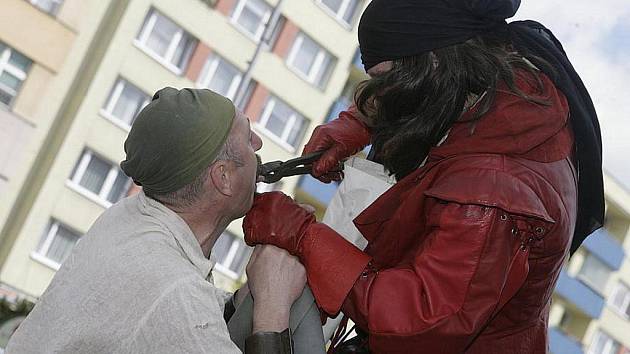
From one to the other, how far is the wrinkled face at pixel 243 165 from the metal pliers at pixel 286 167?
0.07 metres

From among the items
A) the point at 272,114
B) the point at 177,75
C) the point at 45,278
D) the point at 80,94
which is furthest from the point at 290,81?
the point at 45,278

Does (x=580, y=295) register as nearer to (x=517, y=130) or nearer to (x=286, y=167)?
(x=286, y=167)

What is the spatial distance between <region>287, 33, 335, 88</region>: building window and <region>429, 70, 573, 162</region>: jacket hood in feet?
37.6

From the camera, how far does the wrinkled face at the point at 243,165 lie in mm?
1480

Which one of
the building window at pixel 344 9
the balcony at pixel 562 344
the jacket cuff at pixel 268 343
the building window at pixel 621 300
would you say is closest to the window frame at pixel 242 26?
the building window at pixel 344 9

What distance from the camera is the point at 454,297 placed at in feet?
4.22

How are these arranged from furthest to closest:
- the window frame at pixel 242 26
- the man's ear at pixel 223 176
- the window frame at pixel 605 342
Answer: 1. the window frame at pixel 605 342
2. the window frame at pixel 242 26
3. the man's ear at pixel 223 176

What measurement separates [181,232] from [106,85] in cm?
1019

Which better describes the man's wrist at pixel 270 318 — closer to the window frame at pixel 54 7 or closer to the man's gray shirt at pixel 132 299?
the man's gray shirt at pixel 132 299

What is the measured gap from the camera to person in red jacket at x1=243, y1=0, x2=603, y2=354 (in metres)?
1.30

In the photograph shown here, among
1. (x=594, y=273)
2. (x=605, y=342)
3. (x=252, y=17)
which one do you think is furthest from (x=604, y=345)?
(x=252, y=17)

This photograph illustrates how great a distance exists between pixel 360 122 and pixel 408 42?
48 centimetres

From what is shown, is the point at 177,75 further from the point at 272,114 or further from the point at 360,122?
the point at 360,122

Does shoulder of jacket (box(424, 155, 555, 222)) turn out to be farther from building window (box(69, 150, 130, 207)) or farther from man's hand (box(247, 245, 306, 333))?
building window (box(69, 150, 130, 207))
